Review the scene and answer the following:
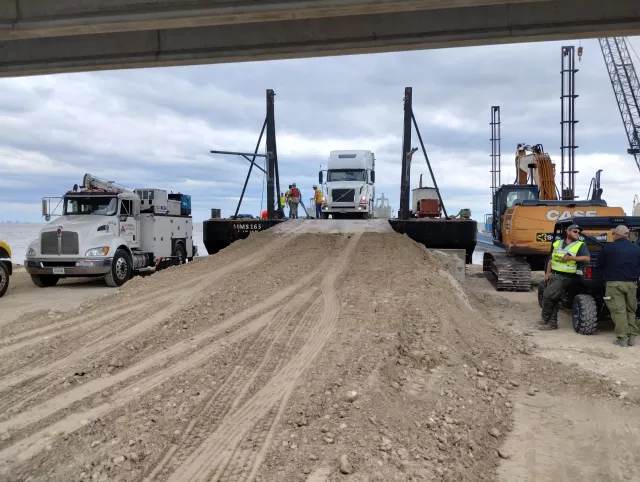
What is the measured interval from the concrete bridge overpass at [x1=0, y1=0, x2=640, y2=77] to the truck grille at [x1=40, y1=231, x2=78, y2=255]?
4713 mm

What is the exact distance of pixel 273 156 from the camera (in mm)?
16641

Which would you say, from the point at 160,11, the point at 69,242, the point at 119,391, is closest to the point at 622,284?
the point at 119,391

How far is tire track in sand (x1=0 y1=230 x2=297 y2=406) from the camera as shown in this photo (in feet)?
16.5

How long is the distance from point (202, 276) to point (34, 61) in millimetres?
5388

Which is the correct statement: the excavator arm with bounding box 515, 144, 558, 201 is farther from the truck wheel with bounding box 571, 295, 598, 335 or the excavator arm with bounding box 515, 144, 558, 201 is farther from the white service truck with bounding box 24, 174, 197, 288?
the white service truck with bounding box 24, 174, 197, 288

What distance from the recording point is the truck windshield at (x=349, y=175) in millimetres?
21656

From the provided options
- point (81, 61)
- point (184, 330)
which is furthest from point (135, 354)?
point (81, 61)

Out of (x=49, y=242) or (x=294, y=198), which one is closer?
(x=49, y=242)

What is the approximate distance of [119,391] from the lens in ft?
15.6

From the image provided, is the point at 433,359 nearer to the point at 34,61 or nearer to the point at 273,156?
the point at 34,61

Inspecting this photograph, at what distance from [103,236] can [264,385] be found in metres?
11.0

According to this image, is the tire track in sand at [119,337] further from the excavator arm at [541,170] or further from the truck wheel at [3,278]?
the excavator arm at [541,170]

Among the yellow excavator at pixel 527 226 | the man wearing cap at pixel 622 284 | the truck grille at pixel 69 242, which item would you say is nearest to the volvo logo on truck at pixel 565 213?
the yellow excavator at pixel 527 226

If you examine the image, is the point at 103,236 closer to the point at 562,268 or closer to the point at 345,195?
the point at 345,195
